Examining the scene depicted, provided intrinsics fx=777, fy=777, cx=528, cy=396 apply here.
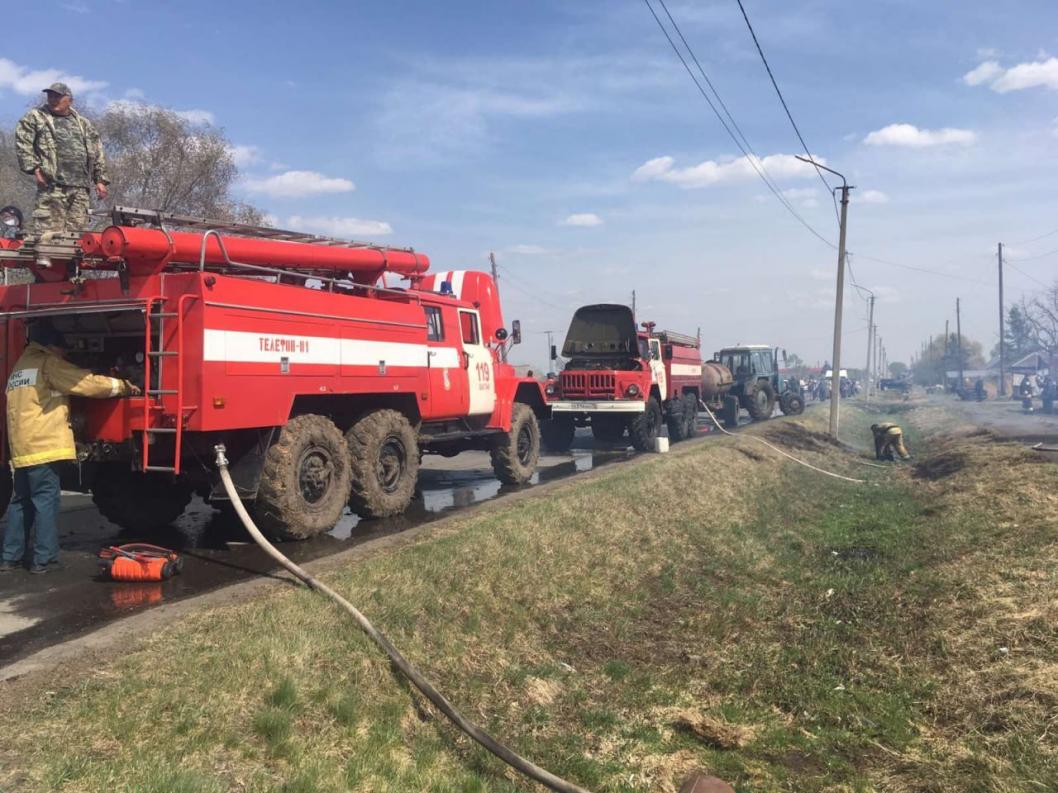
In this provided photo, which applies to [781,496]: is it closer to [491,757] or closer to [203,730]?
[491,757]

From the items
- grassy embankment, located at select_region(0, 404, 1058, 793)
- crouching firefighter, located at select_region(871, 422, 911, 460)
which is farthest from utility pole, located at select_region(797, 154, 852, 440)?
grassy embankment, located at select_region(0, 404, 1058, 793)

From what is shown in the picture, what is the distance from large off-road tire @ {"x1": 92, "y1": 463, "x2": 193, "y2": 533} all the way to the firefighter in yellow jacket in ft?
4.89

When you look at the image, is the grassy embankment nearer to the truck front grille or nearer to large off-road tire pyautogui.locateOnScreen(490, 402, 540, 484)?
large off-road tire pyautogui.locateOnScreen(490, 402, 540, 484)

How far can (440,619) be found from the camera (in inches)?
254

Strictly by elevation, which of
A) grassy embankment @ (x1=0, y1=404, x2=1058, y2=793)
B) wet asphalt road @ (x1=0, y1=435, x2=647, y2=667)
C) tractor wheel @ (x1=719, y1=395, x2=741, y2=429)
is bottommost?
grassy embankment @ (x1=0, y1=404, x2=1058, y2=793)

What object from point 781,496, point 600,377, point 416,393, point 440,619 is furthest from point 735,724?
point 600,377

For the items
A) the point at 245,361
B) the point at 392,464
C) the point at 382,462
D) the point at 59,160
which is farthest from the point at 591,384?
the point at 59,160

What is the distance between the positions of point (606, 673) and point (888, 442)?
17134 millimetres

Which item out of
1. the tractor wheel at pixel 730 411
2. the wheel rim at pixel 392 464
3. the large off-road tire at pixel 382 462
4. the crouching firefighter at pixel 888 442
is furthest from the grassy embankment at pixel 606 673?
the tractor wheel at pixel 730 411

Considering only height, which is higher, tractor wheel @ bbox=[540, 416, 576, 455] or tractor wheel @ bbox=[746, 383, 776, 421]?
tractor wheel @ bbox=[746, 383, 776, 421]

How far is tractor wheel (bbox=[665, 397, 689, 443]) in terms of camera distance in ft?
71.1

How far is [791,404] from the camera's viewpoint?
3500 centimetres

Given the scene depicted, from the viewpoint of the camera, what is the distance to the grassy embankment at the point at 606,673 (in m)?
4.12

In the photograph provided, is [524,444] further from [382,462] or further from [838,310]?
[838,310]
